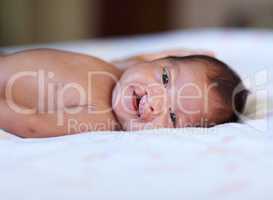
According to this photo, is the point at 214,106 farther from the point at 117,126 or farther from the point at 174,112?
the point at 117,126

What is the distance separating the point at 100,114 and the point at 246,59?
27.3 inches

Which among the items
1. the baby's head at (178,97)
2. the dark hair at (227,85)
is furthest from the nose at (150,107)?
the dark hair at (227,85)

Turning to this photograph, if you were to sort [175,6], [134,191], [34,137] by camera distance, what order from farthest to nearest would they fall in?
1. [175,6]
2. [34,137]
3. [134,191]

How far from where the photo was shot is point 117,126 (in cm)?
90

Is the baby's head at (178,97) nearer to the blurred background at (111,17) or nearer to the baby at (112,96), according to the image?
the baby at (112,96)

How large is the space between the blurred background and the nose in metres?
2.25

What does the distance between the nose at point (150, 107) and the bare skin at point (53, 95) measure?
6 cm

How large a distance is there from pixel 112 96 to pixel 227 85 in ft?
0.75

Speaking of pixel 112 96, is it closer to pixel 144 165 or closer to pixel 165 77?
pixel 165 77

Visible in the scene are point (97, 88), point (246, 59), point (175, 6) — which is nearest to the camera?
point (97, 88)

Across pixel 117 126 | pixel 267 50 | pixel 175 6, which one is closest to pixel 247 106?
pixel 117 126

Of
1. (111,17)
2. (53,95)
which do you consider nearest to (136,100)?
(53,95)

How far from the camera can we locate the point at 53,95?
0.93 meters

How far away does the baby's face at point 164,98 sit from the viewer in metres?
0.88
